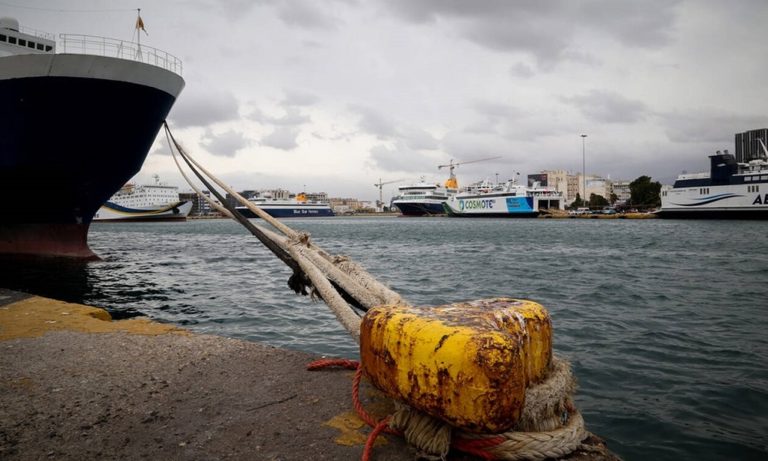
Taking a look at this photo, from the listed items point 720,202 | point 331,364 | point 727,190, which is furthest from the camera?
A: point 720,202

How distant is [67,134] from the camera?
1095cm

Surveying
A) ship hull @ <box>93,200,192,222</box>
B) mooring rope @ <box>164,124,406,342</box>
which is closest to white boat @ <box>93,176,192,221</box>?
ship hull @ <box>93,200,192,222</box>

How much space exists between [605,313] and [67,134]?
1310 cm

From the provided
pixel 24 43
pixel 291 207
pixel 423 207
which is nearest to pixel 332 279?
pixel 24 43

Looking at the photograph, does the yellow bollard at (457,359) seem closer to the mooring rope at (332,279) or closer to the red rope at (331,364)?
the mooring rope at (332,279)

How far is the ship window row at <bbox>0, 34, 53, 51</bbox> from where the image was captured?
14332mm

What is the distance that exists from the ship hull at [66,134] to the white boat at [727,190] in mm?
57305

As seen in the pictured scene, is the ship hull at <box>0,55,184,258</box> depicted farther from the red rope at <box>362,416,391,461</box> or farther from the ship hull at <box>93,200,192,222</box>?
the ship hull at <box>93,200,192,222</box>

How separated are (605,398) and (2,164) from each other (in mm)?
14101

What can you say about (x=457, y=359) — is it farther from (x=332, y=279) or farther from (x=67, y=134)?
(x=67, y=134)

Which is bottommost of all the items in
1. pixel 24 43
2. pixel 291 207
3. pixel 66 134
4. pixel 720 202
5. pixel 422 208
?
pixel 720 202

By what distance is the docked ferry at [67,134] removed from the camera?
10516 mm

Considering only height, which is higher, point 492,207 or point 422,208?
point 422,208

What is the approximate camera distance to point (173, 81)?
12.4m
